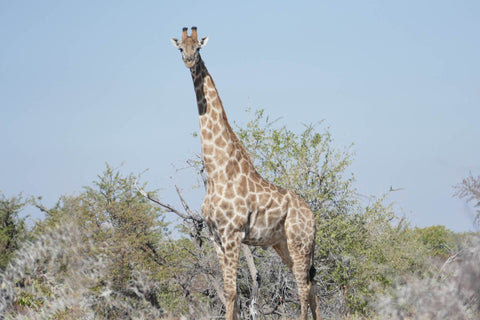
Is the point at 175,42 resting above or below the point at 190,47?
above

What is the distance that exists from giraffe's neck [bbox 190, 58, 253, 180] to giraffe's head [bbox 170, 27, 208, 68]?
0.26 metres

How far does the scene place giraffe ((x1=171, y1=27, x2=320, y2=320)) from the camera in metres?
9.38

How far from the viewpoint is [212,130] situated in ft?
32.3

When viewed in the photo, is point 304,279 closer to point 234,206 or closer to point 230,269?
point 230,269

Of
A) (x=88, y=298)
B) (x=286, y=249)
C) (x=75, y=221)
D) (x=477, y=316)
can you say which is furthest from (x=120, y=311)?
(x=477, y=316)

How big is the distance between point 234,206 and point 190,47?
8.30 ft

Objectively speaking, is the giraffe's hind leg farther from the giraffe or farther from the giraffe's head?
the giraffe's head

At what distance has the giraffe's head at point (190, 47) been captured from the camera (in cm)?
941

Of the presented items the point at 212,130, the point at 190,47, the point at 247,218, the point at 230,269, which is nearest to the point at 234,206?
the point at 247,218

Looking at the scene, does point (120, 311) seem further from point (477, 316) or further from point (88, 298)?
point (477, 316)

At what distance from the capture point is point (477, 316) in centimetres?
671

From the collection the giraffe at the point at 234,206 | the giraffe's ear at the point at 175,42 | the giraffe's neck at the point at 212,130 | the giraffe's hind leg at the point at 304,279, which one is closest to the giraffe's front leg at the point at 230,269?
the giraffe at the point at 234,206

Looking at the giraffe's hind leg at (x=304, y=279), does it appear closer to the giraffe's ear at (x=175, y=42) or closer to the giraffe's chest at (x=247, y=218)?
the giraffe's chest at (x=247, y=218)

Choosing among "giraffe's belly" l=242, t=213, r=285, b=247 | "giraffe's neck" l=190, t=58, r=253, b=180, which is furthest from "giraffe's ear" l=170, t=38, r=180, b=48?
"giraffe's belly" l=242, t=213, r=285, b=247
